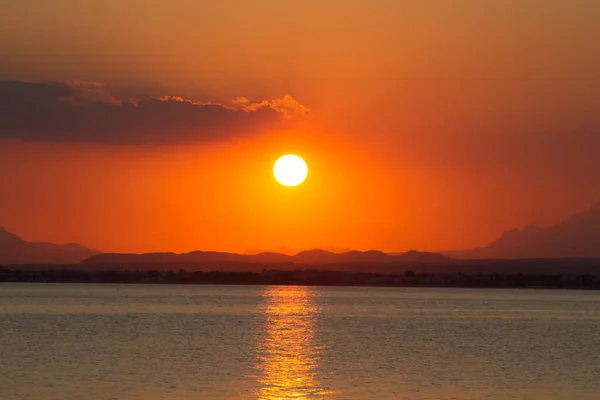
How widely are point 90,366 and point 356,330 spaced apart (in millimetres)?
51155

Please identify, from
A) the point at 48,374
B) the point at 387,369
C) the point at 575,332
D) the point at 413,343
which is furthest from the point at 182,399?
the point at 575,332

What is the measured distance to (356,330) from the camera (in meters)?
113

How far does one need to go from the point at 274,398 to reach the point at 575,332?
7667 centimetres

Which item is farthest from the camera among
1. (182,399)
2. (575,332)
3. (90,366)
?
(575,332)

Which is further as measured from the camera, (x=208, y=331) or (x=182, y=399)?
(x=208, y=331)

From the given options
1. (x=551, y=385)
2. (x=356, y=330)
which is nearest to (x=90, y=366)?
(x=551, y=385)

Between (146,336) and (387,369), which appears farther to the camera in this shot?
(146,336)

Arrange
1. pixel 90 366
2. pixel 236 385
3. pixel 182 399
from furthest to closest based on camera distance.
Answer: pixel 90 366 → pixel 236 385 → pixel 182 399

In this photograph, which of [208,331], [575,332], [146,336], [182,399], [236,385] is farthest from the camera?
[575,332]

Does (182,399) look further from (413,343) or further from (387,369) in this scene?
(413,343)

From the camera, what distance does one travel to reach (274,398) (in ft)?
167

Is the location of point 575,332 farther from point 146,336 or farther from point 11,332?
point 11,332

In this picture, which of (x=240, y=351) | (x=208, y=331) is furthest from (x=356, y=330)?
(x=240, y=351)

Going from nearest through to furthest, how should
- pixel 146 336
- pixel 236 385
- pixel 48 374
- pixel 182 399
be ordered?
pixel 182 399 < pixel 236 385 < pixel 48 374 < pixel 146 336
